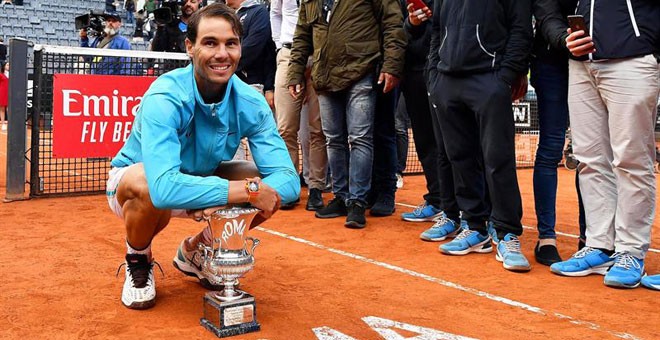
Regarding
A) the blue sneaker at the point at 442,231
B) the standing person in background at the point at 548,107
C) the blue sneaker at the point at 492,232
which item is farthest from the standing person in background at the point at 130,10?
the standing person in background at the point at 548,107

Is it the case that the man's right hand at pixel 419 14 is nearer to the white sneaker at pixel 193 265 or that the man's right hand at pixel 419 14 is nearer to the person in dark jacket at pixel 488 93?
the person in dark jacket at pixel 488 93

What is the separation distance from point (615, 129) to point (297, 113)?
3.07 metres

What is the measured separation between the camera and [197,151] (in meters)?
3.19

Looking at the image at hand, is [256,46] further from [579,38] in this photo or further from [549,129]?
[579,38]

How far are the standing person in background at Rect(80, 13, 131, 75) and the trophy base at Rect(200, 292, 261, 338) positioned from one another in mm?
4315

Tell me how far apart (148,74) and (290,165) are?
441 cm

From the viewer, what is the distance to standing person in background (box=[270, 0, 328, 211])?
19.8 feet

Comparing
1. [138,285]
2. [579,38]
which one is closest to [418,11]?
[579,38]

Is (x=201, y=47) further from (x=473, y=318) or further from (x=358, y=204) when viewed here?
(x=358, y=204)

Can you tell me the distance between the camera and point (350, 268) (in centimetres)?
408

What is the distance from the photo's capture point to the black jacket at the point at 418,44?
5.12 m

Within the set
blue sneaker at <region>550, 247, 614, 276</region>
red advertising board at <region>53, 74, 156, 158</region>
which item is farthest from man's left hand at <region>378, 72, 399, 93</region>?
red advertising board at <region>53, 74, 156, 158</region>

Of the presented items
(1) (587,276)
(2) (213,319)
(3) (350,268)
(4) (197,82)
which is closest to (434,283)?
(3) (350,268)

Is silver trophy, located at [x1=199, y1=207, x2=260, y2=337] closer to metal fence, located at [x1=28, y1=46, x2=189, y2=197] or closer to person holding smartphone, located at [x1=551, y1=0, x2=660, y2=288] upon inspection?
person holding smartphone, located at [x1=551, y1=0, x2=660, y2=288]
